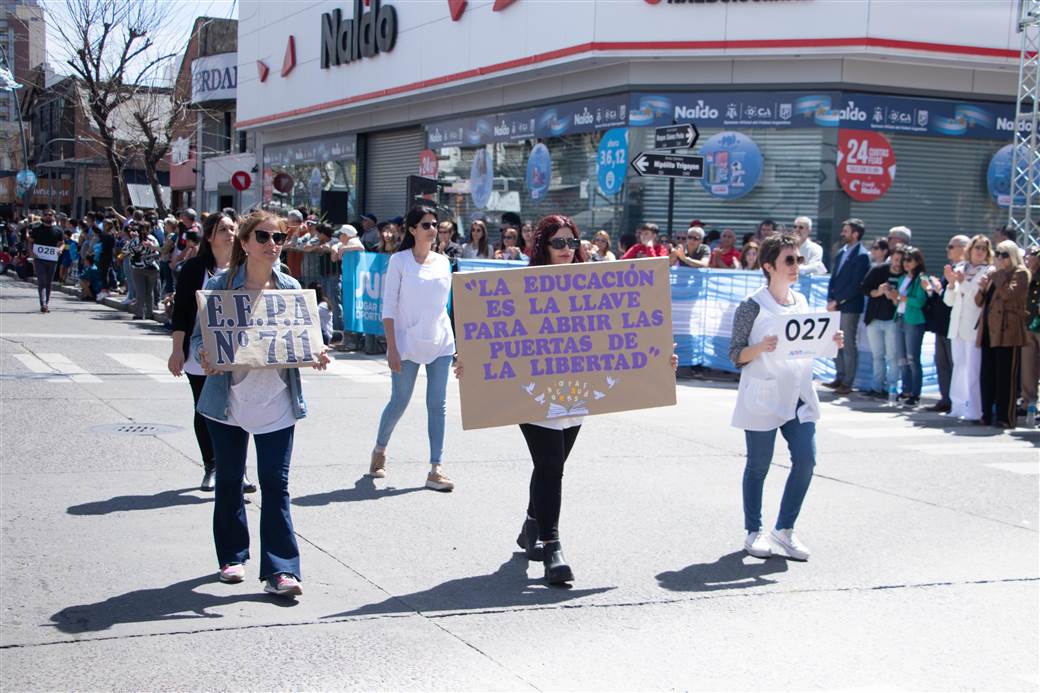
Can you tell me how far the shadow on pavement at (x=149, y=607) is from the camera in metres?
5.32

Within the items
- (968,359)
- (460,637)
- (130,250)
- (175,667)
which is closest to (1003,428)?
(968,359)

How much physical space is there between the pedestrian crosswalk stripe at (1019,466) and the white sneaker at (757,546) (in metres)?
4.28

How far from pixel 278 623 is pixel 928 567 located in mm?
3814

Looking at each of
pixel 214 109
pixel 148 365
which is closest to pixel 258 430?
pixel 148 365

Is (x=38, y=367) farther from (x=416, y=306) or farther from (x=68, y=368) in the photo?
(x=416, y=306)

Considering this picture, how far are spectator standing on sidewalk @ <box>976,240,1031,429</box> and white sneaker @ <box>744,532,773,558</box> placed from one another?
22.6 ft

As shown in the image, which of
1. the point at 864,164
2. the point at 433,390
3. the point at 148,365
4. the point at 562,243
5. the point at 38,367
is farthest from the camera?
the point at 864,164

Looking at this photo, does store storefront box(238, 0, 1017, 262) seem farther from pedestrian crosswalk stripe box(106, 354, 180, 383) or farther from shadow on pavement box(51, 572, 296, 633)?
shadow on pavement box(51, 572, 296, 633)

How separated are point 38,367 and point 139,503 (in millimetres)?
7548

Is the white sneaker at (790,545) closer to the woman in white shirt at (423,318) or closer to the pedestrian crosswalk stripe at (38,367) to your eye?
the woman in white shirt at (423,318)

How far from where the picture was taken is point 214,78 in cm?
4441

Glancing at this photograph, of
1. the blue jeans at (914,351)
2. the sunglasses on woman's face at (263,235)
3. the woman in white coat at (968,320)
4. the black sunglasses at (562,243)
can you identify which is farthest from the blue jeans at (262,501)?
the blue jeans at (914,351)

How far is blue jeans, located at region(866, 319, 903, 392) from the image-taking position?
565 inches

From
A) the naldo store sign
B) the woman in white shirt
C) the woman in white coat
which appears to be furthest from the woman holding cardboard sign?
the naldo store sign
